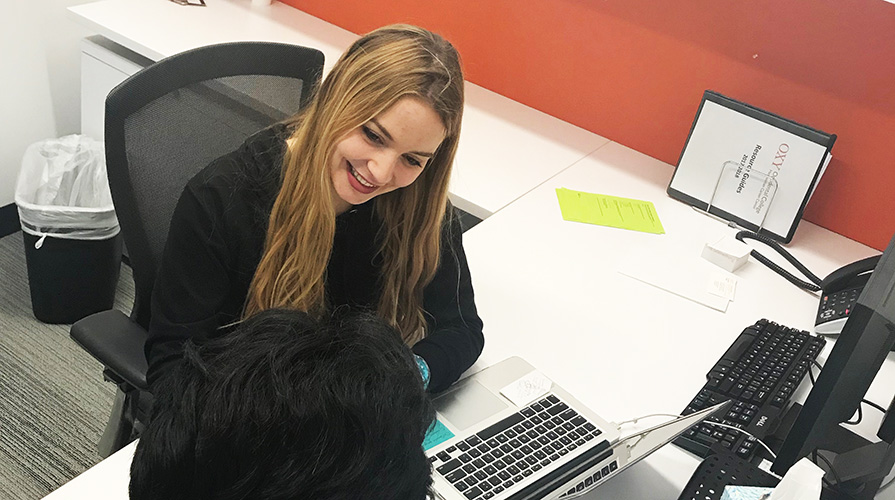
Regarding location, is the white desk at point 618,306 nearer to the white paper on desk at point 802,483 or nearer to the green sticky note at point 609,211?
the green sticky note at point 609,211

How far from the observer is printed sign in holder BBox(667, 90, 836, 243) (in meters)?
1.99

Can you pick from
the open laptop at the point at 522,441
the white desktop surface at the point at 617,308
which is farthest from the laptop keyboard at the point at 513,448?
the white desktop surface at the point at 617,308

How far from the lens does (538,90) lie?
2406mm

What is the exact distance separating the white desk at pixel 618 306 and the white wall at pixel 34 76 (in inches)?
64.9

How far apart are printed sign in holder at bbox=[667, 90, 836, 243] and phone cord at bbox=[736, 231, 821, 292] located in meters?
0.05

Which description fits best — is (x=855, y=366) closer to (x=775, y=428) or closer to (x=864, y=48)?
(x=775, y=428)

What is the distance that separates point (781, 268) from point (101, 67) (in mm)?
1849

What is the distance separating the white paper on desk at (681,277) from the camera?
1775 mm

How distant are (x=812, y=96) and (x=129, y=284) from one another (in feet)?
6.77

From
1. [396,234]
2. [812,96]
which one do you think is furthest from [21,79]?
[812,96]

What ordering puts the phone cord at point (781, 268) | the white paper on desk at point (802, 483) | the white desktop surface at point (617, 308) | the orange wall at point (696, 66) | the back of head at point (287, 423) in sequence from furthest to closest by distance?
the orange wall at point (696, 66), the phone cord at point (781, 268), the white desktop surface at point (617, 308), the white paper on desk at point (802, 483), the back of head at point (287, 423)

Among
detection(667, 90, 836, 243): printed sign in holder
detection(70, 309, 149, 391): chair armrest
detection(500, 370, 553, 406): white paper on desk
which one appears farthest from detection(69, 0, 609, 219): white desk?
detection(70, 309, 149, 391): chair armrest

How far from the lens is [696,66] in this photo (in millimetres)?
2164

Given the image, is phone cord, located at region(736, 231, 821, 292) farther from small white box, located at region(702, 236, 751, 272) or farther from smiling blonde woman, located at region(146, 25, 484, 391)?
smiling blonde woman, located at region(146, 25, 484, 391)
